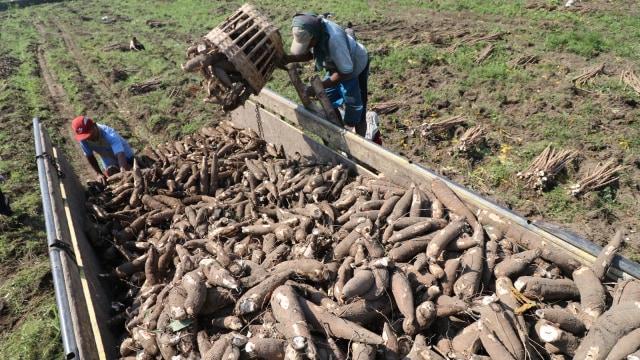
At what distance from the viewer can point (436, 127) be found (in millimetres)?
6688

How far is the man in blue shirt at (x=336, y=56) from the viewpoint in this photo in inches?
177

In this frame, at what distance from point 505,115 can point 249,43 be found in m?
5.12

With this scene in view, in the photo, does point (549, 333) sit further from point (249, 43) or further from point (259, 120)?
point (259, 120)

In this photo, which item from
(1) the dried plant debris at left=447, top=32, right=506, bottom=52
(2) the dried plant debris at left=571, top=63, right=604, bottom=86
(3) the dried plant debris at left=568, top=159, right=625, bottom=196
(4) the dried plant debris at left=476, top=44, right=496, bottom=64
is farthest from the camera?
(1) the dried plant debris at left=447, top=32, right=506, bottom=52

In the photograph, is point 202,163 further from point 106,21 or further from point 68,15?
point 68,15

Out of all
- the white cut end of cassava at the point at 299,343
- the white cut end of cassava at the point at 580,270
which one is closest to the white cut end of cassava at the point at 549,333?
the white cut end of cassava at the point at 580,270

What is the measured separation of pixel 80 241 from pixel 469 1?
1450cm

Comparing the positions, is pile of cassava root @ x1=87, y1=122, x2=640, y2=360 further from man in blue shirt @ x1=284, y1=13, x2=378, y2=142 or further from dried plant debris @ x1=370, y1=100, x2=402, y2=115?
dried plant debris @ x1=370, y1=100, x2=402, y2=115

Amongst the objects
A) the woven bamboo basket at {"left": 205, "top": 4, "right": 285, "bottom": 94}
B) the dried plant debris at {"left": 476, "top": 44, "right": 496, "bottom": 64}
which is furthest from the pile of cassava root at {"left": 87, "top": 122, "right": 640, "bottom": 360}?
the dried plant debris at {"left": 476, "top": 44, "right": 496, "bottom": 64}

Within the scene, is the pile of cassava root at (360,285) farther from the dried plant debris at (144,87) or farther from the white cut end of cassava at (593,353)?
the dried plant debris at (144,87)

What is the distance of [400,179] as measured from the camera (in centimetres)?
413

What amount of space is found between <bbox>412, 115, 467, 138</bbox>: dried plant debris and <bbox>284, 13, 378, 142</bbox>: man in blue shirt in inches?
57.5

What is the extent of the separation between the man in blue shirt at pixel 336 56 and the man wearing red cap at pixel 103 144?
3.08 meters

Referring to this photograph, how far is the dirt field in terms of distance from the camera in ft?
17.0
